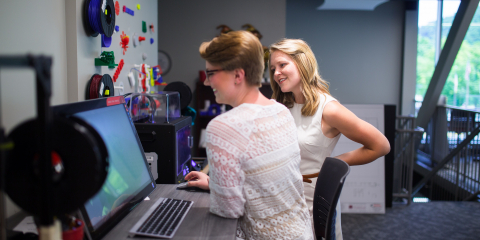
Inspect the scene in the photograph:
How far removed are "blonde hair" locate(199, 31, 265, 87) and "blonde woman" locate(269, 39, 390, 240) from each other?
1.97ft

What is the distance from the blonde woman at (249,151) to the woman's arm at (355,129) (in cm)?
51

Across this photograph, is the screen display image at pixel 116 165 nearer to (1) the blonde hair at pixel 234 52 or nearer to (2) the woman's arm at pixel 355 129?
(1) the blonde hair at pixel 234 52

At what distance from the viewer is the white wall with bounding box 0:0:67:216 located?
3.66 feet

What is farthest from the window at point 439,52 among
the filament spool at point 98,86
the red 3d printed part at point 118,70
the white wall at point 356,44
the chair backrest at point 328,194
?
the filament spool at point 98,86

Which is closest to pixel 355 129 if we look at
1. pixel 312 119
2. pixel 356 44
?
pixel 312 119

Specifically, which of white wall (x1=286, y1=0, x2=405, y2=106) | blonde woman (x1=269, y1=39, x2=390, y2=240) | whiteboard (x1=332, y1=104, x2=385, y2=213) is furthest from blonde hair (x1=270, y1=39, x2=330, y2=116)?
white wall (x1=286, y1=0, x2=405, y2=106)

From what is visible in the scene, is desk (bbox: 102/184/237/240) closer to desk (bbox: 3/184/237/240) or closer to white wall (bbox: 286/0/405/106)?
desk (bbox: 3/184/237/240)

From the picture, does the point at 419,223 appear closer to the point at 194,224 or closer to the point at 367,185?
the point at 367,185

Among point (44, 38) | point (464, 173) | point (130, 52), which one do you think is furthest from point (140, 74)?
point (464, 173)

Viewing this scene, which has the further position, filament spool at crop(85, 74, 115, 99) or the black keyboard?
filament spool at crop(85, 74, 115, 99)

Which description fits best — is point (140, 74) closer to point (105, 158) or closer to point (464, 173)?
point (105, 158)

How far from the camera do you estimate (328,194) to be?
135cm

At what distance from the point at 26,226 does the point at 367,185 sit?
312cm

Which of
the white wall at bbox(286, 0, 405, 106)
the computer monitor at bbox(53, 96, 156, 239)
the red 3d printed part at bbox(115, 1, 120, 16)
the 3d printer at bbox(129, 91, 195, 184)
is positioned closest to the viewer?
the computer monitor at bbox(53, 96, 156, 239)
